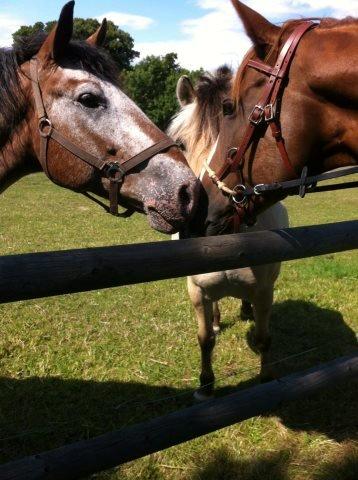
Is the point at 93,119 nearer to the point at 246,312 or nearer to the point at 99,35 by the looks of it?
the point at 99,35

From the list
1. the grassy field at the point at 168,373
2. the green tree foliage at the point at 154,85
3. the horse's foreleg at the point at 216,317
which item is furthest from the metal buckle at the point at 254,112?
the green tree foliage at the point at 154,85

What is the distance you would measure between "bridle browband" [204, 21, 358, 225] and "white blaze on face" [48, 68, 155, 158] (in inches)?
20.1

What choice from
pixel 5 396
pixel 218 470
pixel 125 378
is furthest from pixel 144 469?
pixel 5 396

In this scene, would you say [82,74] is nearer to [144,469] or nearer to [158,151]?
[158,151]

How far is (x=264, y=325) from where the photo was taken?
3.85m

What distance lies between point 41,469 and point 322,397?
9.12ft

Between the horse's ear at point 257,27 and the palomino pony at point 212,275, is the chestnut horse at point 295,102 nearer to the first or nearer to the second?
the horse's ear at point 257,27

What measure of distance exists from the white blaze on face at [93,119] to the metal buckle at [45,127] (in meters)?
0.03

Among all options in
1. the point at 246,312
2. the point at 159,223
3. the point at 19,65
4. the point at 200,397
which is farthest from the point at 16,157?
the point at 246,312

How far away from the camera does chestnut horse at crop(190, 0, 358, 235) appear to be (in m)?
2.27

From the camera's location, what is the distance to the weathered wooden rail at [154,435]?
1.56 m

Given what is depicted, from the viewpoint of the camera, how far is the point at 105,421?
333 cm

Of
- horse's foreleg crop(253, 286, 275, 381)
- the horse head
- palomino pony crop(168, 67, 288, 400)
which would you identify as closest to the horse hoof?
palomino pony crop(168, 67, 288, 400)

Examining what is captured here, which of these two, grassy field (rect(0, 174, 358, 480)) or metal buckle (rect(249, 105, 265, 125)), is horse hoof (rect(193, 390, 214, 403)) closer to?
grassy field (rect(0, 174, 358, 480))
